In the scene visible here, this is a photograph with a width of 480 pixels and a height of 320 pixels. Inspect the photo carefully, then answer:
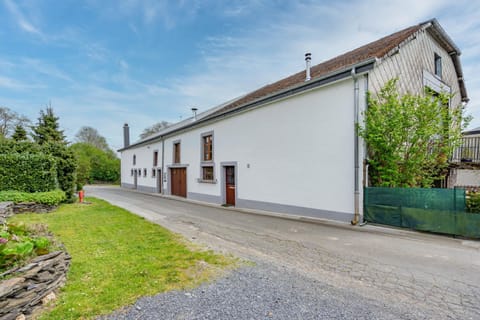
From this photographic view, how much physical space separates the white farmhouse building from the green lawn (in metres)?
4.70

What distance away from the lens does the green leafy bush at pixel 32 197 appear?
8608 millimetres

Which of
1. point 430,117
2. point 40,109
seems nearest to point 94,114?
point 40,109

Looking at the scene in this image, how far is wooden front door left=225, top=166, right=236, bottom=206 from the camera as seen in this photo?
11.4m

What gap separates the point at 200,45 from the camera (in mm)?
12680

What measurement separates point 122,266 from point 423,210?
23.2 feet

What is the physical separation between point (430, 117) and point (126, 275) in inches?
328

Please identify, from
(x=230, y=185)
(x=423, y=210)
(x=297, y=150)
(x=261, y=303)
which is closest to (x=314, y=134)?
(x=297, y=150)

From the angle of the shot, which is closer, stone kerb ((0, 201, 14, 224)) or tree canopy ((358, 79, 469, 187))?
tree canopy ((358, 79, 469, 187))

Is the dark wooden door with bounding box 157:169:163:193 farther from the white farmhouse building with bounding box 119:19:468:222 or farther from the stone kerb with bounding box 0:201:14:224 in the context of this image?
the stone kerb with bounding box 0:201:14:224

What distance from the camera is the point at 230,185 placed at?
11531 millimetres

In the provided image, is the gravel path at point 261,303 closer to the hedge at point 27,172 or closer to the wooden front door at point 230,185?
the wooden front door at point 230,185

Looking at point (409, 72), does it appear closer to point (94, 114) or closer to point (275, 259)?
point (275, 259)

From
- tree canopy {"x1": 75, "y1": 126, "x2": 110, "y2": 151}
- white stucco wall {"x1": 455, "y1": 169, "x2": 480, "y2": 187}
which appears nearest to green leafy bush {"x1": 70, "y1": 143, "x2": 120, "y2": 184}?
tree canopy {"x1": 75, "y1": 126, "x2": 110, "y2": 151}

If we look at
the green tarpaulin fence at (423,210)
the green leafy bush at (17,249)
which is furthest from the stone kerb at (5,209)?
the green tarpaulin fence at (423,210)
